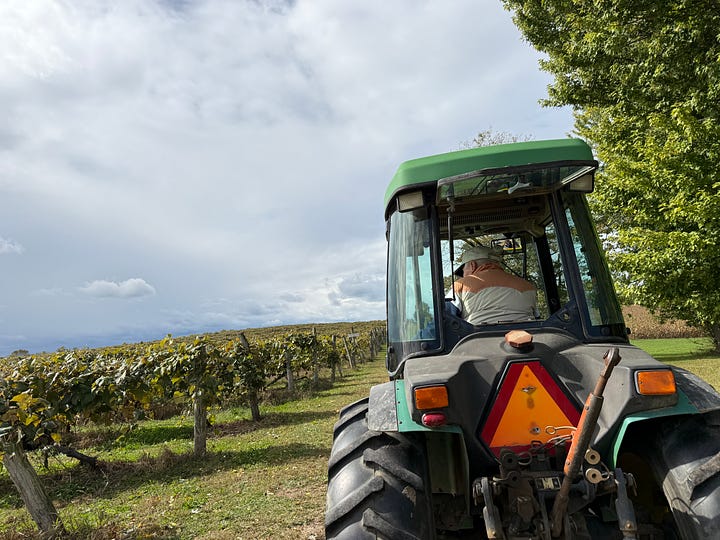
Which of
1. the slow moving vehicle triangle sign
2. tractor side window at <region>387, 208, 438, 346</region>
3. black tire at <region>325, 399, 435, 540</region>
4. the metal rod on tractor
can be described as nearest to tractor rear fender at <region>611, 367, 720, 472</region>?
the slow moving vehicle triangle sign

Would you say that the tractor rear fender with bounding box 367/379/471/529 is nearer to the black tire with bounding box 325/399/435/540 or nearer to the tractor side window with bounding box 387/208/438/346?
the black tire with bounding box 325/399/435/540

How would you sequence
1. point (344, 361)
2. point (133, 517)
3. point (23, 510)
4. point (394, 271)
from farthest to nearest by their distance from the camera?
point (344, 361)
point (23, 510)
point (133, 517)
point (394, 271)

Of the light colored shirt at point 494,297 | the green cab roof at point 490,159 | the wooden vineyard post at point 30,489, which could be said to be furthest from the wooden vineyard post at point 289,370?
the green cab roof at point 490,159

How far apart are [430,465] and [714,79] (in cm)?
989

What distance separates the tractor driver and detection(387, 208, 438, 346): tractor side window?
1.11ft

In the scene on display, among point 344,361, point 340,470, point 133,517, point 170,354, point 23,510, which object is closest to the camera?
point 340,470

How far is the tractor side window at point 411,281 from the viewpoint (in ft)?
9.81

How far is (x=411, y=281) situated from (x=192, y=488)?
503 cm

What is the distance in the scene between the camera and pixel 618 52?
10352mm

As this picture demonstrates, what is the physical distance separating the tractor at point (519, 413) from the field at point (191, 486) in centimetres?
246

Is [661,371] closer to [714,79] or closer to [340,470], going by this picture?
[340,470]

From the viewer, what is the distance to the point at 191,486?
659 centimetres

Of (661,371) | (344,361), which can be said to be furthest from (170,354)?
(344,361)

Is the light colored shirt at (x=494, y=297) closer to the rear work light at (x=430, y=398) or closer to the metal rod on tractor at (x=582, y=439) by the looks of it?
the rear work light at (x=430, y=398)
